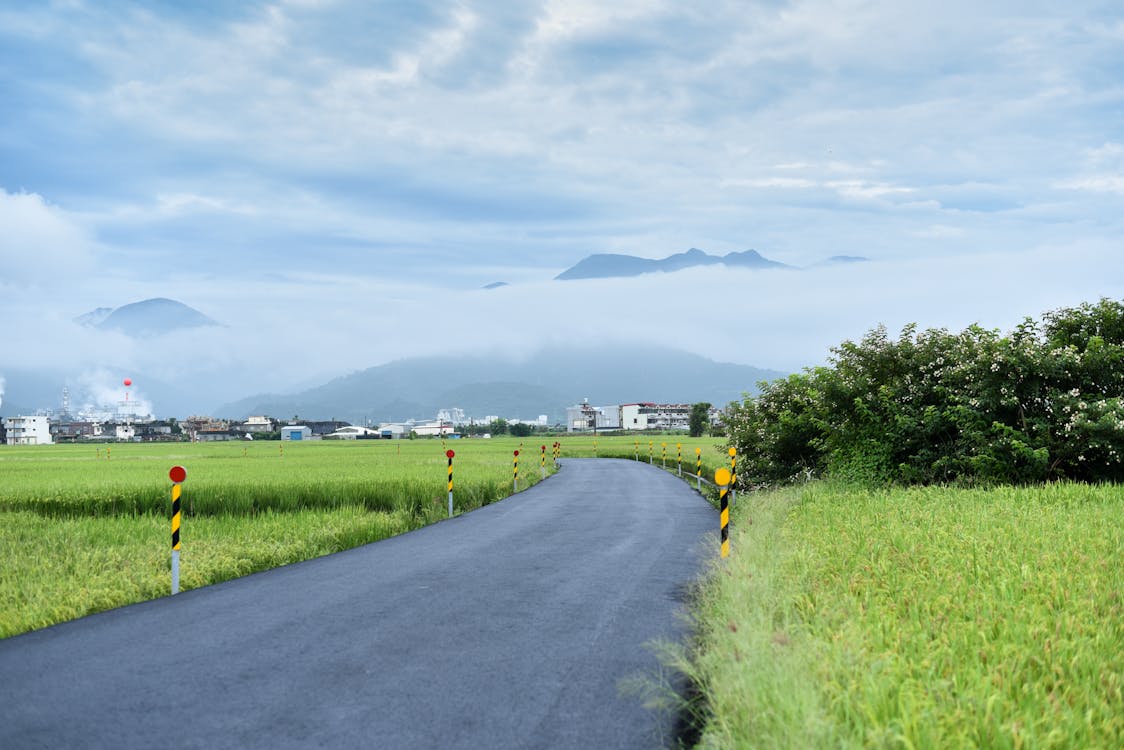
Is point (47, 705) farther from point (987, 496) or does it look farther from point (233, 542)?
point (987, 496)

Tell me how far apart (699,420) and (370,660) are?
109m

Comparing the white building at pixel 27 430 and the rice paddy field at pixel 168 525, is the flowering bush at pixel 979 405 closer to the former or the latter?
the rice paddy field at pixel 168 525

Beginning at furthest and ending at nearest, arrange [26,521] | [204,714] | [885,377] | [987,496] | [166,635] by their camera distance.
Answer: [885,377], [26,521], [987,496], [166,635], [204,714]

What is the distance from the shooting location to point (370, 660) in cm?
698

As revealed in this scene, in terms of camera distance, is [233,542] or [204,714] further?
[233,542]

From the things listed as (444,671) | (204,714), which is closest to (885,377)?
(444,671)

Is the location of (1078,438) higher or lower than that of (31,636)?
higher

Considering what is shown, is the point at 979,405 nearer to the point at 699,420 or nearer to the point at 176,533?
the point at 176,533

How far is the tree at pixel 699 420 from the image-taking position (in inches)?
4437

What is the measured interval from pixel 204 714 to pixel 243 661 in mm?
1264

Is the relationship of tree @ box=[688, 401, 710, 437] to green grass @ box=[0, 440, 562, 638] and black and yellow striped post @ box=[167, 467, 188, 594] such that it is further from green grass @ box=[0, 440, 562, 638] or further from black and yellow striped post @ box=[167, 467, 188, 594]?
black and yellow striped post @ box=[167, 467, 188, 594]

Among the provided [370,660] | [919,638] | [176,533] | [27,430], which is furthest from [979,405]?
[27,430]

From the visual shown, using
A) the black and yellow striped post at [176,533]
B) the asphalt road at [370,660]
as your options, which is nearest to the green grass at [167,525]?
the black and yellow striped post at [176,533]

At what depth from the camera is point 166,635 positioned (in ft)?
26.3
